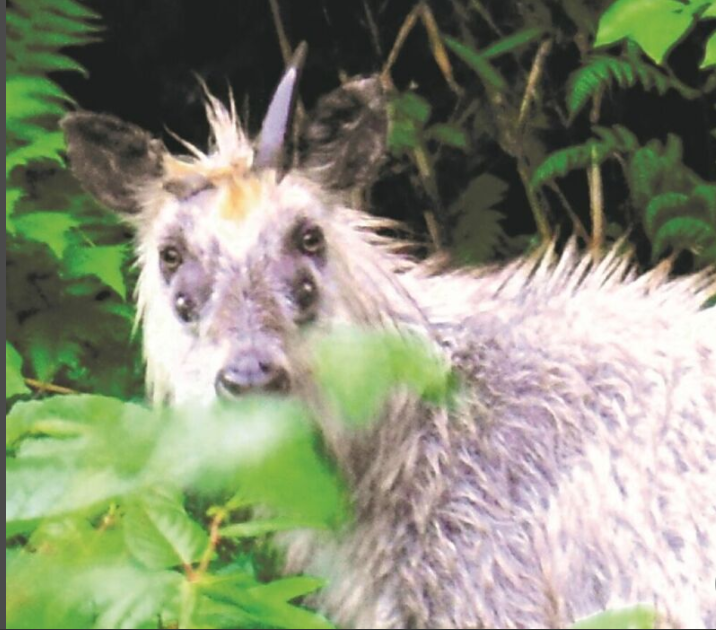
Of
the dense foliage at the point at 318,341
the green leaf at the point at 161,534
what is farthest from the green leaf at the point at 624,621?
the green leaf at the point at 161,534

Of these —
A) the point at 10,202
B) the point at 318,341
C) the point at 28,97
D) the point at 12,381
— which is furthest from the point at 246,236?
the point at 28,97

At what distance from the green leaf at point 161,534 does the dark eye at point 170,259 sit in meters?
1.18

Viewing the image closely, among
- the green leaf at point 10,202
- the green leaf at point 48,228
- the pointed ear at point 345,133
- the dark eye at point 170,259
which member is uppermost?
the pointed ear at point 345,133

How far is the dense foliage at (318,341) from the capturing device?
193cm

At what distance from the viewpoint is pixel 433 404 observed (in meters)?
3.34

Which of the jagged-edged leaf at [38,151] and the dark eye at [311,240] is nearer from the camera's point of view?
the dark eye at [311,240]

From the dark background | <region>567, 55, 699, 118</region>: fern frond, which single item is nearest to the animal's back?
<region>567, 55, 699, 118</region>: fern frond

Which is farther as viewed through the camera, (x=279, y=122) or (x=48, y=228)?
(x=48, y=228)

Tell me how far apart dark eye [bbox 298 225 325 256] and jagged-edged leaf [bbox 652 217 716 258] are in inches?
80.3

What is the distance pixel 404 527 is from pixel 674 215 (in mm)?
2220

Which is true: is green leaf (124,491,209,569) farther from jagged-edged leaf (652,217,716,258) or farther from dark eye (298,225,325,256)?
jagged-edged leaf (652,217,716,258)

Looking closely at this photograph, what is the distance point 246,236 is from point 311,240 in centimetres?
22

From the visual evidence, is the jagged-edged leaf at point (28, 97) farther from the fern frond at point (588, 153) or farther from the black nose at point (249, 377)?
the fern frond at point (588, 153)

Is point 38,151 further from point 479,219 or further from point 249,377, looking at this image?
point 479,219
